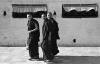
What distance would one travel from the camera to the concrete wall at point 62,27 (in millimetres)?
19078

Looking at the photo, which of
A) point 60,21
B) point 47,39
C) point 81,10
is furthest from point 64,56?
point 81,10

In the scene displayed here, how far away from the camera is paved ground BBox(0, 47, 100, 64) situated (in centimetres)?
1488

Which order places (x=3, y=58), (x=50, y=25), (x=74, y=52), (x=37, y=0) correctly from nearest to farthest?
(x=50, y=25), (x=3, y=58), (x=74, y=52), (x=37, y=0)

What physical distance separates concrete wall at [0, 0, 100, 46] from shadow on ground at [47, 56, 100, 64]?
3354mm

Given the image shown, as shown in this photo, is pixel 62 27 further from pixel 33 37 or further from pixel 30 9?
pixel 33 37

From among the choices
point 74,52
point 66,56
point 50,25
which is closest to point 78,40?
point 74,52

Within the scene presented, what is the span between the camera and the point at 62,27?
1916 cm

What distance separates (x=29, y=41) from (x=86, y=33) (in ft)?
17.1

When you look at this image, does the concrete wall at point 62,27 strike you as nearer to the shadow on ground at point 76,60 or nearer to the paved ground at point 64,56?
the paved ground at point 64,56

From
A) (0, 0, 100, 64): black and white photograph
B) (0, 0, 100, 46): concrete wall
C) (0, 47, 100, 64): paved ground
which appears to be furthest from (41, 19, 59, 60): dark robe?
(0, 0, 100, 46): concrete wall

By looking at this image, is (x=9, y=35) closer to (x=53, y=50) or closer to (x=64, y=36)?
(x=64, y=36)

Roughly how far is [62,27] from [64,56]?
3213 mm

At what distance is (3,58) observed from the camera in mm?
15719

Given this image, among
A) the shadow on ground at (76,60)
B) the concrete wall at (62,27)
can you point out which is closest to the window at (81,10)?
the concrete wall at (62,27)
